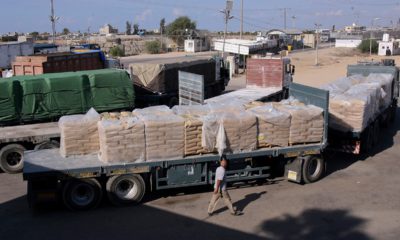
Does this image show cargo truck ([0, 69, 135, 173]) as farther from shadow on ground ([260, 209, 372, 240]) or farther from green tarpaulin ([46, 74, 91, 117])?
shadow on ground ([260, 209, 372, 240])

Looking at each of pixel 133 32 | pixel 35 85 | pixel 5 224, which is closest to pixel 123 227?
pixel 5 224

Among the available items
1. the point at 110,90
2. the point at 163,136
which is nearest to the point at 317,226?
the point at 163,136

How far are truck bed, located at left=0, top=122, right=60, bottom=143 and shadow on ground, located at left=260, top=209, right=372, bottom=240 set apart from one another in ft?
24.5

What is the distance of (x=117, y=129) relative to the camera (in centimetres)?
1065

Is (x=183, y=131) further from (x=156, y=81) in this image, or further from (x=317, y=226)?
(x=156, y=81)

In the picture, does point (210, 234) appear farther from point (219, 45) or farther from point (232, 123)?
point (219, 45)

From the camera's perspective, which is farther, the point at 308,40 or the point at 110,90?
the point at 308,40

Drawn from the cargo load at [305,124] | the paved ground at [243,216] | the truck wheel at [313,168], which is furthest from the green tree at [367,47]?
the cargo load at [305,124]

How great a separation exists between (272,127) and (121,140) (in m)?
3.98

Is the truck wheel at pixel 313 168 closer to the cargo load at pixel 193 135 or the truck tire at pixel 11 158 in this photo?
the cargo load at pixel 193 135

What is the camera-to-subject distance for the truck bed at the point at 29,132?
45.2ft

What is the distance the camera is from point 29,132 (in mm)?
14320

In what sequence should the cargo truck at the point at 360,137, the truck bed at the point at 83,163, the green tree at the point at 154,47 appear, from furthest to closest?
the green tree at the point at 154,47 < the cargo truck at the point at 360,137 < the truck bed at the point at 83,163

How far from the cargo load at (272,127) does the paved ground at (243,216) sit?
1309 millimetres
